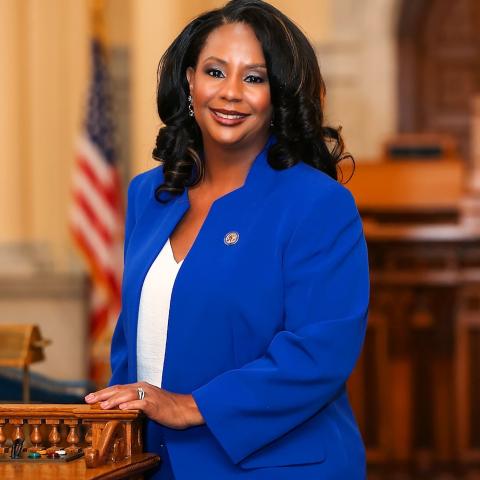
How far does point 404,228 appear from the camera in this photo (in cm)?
743

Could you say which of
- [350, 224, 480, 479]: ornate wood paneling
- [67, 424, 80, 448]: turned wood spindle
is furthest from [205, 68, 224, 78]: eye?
[350, 224, 480, 479]: ornate wood paneling

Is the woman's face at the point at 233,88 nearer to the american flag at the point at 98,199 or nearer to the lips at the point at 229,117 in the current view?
the lips at the point at 229,117

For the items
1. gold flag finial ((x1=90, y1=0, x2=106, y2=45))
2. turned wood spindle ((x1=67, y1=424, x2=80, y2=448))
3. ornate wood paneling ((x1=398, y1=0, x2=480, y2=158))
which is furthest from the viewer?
ornate wood paneling ((x1=398, y1=0, x2=480, y2=158))

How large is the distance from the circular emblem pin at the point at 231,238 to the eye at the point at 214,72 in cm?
36

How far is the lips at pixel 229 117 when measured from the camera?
276cm

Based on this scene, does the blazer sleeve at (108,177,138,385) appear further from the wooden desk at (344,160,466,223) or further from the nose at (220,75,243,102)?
the wooden desk at (344,160,466,223)

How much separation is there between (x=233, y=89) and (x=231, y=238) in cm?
33

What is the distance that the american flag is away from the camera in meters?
8.87

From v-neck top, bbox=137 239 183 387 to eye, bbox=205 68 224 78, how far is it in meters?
0.42

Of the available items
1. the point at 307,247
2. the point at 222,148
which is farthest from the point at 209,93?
the point at 307,247

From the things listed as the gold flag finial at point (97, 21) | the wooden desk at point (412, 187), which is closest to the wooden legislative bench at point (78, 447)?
the wooden desk at point (412, 187)

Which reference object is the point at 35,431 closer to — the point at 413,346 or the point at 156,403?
the point at 156,403

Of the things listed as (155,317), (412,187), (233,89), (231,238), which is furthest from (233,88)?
(412,187)

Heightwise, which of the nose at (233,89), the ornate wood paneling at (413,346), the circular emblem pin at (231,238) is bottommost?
the ornate wood paneling at (413,346)
